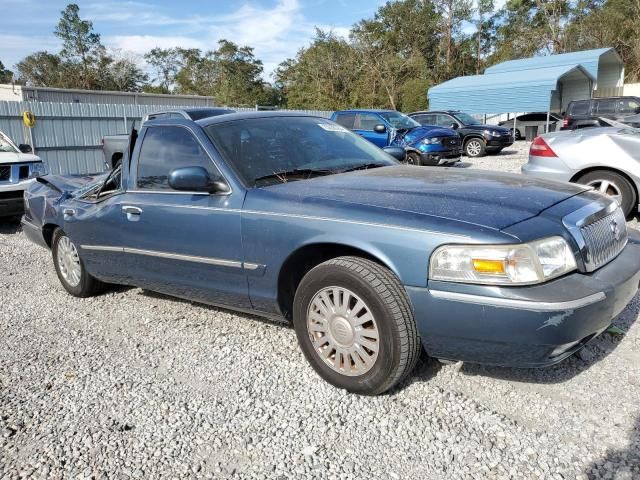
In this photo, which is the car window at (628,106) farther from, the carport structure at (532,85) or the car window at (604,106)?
the carport structure at (532,85)

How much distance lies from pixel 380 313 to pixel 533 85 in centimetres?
2710

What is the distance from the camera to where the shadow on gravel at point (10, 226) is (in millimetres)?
8555

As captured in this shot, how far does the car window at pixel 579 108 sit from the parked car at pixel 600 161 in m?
13.1

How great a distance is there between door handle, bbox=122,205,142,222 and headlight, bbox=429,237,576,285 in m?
2.30

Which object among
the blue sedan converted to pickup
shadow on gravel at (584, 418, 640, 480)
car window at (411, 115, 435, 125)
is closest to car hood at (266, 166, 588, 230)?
the blue sedan converted to pickup

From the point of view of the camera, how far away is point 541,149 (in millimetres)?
6734

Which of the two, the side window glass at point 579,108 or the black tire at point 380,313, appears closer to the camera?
the black tire at point 380,313

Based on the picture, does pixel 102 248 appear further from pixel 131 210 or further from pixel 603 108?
pixel 603 108

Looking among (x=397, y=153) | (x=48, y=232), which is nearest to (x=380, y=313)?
(x=397, y=153)

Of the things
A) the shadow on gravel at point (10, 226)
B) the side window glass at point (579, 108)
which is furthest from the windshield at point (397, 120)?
the shadow on gravel at point (10, 226)

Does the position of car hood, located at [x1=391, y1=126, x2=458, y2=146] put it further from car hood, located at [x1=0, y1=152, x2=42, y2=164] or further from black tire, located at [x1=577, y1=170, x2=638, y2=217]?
car hood, located at [x1=0, y1=152, x2=42, y2=164]

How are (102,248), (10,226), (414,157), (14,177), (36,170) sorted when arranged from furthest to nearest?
(414,157), (10,226), (36,170), (14,177), (102,248)

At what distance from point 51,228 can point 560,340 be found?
15.7 feet

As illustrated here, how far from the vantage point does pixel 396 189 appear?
3.06 metres
